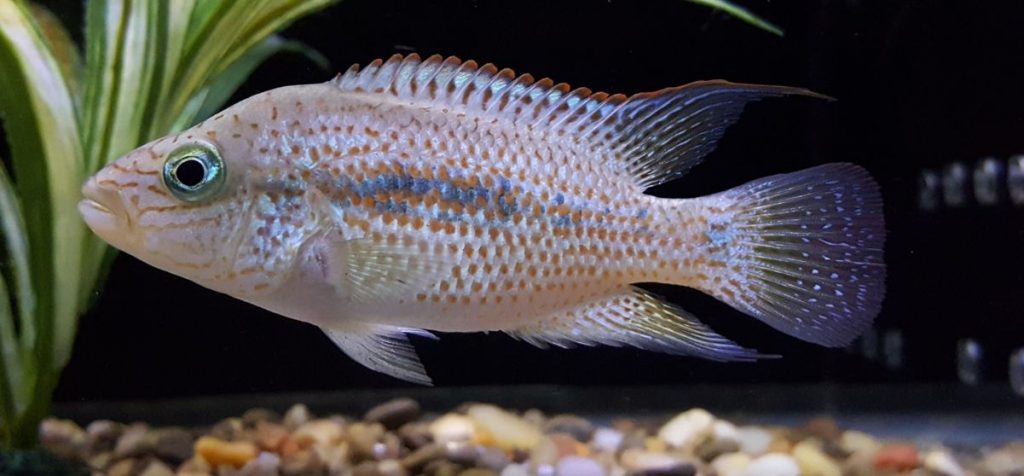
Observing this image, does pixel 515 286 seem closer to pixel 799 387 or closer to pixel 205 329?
pixel 205 329

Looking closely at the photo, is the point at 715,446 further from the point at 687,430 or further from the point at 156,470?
the point at 156,470

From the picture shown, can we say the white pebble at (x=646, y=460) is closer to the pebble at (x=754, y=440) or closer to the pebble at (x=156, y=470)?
the pebble at (x=754, y=440)

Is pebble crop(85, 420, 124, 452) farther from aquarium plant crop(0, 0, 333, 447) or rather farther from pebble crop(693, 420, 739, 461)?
pebble crop(693, 420, 739, 461)

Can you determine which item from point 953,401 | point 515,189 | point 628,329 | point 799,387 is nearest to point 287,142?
point 515,189

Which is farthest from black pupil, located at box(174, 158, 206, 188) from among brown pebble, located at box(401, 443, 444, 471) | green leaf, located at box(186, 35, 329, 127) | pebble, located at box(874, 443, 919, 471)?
pebble, located at box(874, 443, 919, 471)

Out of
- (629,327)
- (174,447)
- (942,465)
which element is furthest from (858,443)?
(174,447)

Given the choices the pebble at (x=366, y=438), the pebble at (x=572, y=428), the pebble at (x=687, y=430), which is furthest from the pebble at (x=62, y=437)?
the pebble at (x=687, y=430)
